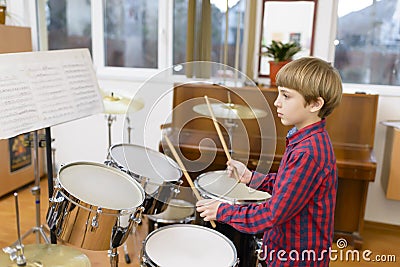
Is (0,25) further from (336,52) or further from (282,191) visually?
(282,191)

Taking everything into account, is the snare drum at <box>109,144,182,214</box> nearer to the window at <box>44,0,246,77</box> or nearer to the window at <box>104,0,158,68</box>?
the window at <box>44,0,246,77</box>

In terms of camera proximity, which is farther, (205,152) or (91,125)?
(91,125)

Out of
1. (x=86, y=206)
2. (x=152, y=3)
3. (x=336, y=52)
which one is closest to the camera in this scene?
(x=86, y=206)

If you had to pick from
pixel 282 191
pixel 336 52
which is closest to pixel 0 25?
pixel 336 52

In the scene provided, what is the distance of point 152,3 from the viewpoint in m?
3.16

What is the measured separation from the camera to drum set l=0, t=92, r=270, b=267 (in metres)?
1.39

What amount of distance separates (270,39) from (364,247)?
1512mm

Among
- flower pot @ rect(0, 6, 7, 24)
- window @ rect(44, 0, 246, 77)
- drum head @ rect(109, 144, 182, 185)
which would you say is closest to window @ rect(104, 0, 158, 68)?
window @ rect(44, 0, 246, 77)

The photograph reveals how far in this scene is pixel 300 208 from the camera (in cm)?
116

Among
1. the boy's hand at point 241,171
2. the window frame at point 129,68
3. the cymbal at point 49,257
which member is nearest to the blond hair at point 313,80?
the boy's hand at point 241,171

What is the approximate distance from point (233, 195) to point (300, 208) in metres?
0.63

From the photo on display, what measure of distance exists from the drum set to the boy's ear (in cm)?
56

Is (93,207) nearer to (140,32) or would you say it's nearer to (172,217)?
(172,217)

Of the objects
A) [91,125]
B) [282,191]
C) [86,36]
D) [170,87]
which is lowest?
[91,125]
